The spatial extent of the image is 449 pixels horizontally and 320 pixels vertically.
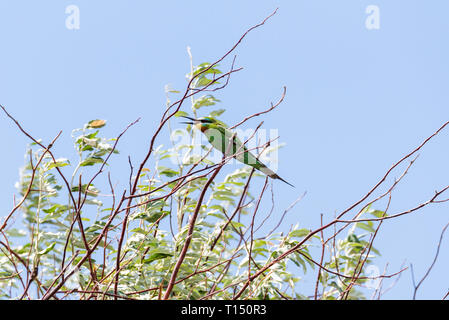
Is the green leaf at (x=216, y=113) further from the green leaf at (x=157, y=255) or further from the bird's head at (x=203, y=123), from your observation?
the green leaf at (x=157, y=255)

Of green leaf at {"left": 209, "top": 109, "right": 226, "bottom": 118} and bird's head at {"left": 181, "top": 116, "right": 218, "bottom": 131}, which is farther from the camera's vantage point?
green leaf at {"left": 209, "top": 109, "right": 226, "bottom": 118}

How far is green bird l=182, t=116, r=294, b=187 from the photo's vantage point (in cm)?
267

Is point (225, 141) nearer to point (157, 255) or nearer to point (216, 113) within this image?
point (216, 113)

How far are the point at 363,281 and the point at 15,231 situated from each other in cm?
202

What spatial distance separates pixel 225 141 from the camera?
112 inches

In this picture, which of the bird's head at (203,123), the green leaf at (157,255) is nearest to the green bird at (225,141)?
the bird's head at (203,123)

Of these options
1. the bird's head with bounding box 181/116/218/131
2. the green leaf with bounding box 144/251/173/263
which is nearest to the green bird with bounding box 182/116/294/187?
the bird's head with bounding box 181/116/218/131

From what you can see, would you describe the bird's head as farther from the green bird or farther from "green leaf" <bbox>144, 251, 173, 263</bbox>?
"green leaf" <bbox>144, 251, 173, 263</bbox>

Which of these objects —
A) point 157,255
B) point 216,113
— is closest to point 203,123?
point 216,113

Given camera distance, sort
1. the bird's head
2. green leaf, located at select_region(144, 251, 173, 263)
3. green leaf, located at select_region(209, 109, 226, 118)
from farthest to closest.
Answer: green leaf, located at select_region(209, 109, 226, 118) < the bird's head < green leaf, located at select_region(144, 251, 173, 263)

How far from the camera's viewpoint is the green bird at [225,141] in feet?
8.77

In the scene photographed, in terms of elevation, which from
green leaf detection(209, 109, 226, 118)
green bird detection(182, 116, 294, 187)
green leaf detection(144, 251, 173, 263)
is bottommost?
green leaf detection(144, 251, 173, 263)
